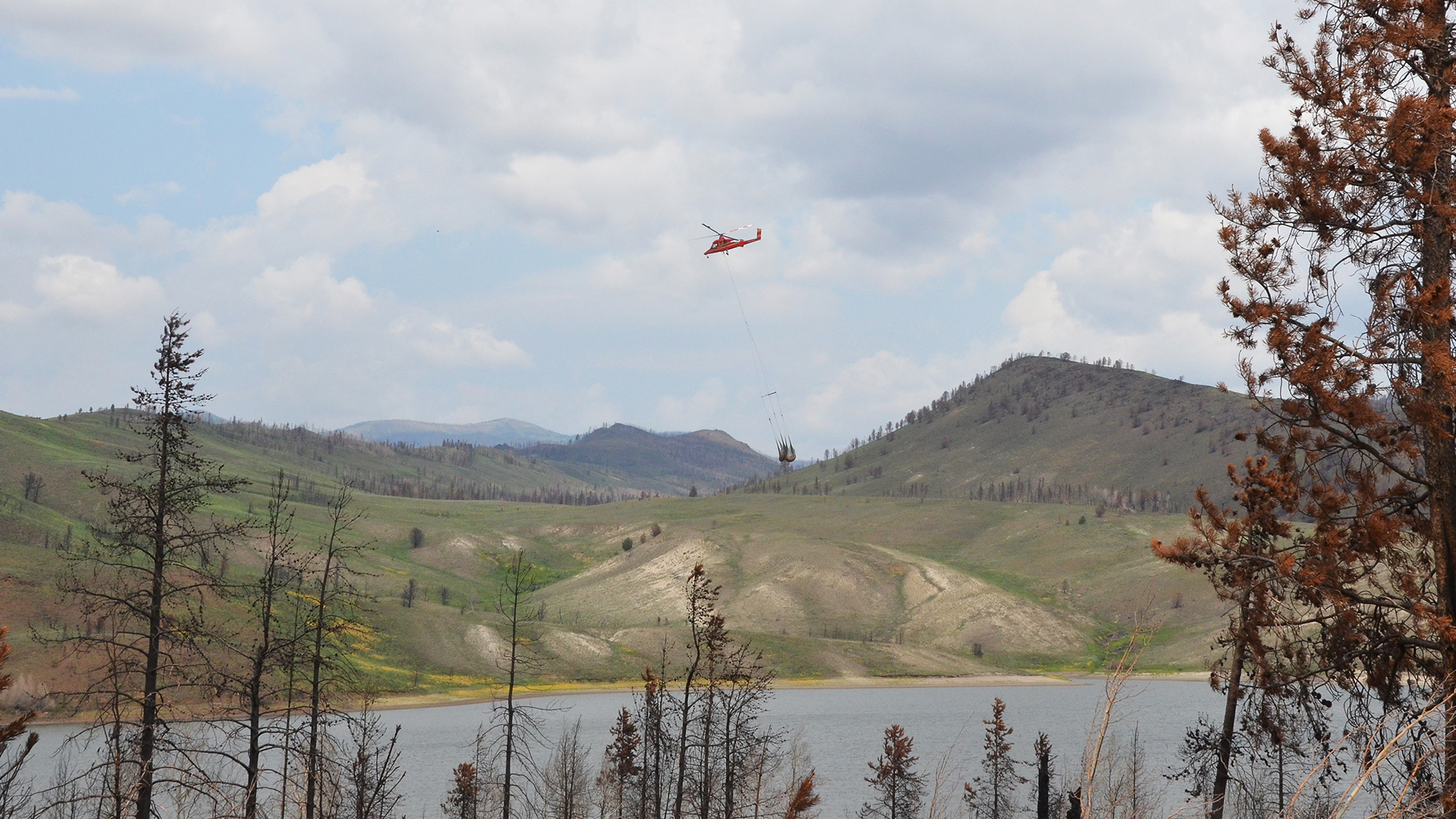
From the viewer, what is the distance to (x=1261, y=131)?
14695mm

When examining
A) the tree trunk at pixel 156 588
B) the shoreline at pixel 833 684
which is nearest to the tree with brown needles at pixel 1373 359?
the tree trunk at pixel 156 588

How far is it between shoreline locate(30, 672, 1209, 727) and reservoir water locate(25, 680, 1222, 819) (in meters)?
2.15

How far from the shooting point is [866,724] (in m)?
113

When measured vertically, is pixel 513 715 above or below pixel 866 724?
above

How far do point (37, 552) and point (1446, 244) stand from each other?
175923 mm

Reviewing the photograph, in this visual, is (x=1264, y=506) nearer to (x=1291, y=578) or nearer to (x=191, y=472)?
(x=1291, y=578)

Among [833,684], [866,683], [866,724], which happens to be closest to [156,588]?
[866,724]

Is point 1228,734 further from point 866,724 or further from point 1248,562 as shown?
point 866,724

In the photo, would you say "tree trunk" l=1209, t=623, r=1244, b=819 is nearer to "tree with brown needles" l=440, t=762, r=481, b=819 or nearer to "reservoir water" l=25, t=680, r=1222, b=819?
"tree with brown needles" l=440, t=762, r=481, b=819

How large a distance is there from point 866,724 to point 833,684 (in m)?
47.1

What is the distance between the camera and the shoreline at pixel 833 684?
140m

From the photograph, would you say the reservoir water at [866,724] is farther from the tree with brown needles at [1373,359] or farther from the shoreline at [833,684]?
the tree with brown needles at [1373,359]

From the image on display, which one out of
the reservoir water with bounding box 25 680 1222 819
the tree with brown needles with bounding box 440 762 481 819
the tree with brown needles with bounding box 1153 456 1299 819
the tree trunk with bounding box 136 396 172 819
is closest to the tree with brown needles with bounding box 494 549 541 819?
the tree with brown needles with bounding box 440 762 481 819

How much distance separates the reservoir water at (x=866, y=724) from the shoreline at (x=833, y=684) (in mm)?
2149
